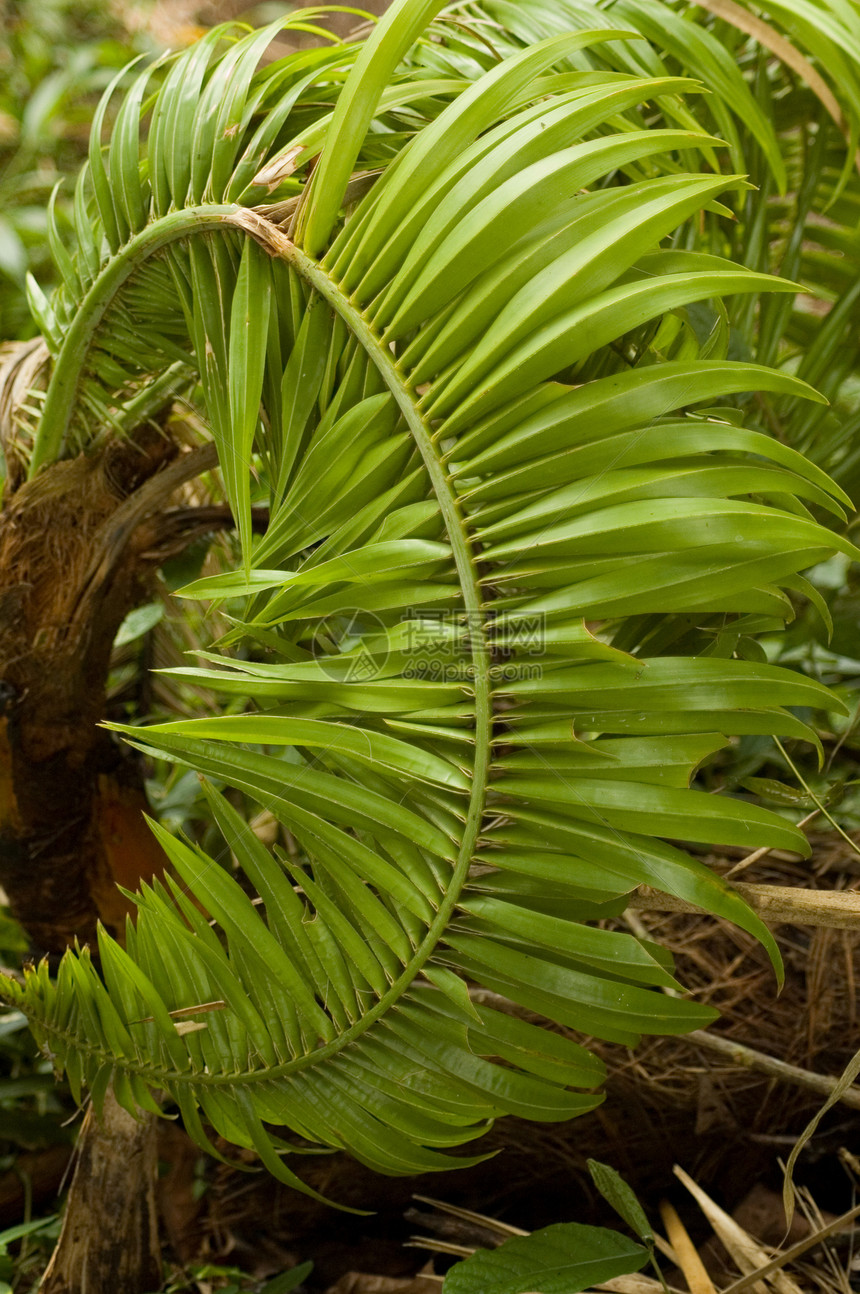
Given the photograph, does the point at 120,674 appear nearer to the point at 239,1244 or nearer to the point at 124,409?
the point at 124,409

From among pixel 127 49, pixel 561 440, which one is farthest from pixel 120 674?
pixel 127 49

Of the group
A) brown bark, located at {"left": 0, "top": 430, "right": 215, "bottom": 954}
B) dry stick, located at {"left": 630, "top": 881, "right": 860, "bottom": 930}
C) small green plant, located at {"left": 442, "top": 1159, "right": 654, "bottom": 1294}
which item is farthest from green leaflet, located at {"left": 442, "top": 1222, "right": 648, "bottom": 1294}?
brown bark, located at {"left": 0, "top": 430, "right": 215, "bottom": 954}

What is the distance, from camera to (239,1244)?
1.15m

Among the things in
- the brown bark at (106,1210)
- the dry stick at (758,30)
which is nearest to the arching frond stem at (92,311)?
the dry stick at (758,30)

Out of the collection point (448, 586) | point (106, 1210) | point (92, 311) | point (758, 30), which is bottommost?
point (106, 1210)

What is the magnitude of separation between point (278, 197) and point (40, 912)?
815mm

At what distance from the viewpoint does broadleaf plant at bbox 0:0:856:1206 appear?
1.81ft

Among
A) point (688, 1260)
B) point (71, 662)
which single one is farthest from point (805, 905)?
point (71, 662)

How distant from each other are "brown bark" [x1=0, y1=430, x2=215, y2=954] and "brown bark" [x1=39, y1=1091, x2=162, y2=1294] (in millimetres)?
212

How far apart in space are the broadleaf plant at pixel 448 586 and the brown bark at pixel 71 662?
24cm

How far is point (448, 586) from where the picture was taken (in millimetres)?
605

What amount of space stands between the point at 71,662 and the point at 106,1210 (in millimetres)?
593

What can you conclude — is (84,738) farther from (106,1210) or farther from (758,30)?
(758,30)

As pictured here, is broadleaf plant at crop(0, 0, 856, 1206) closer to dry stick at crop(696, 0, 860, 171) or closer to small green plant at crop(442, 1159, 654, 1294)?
small green plant at crop(442, 1159, 654, 1294)
